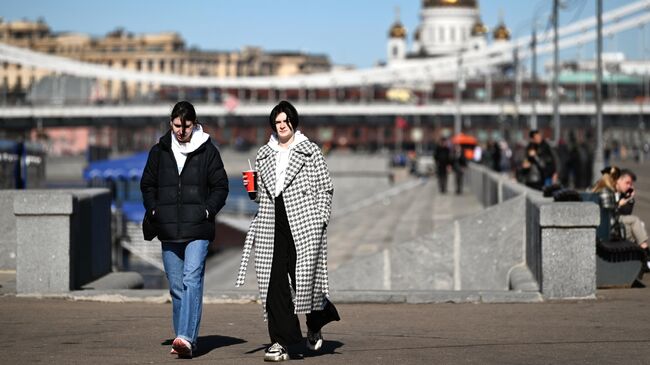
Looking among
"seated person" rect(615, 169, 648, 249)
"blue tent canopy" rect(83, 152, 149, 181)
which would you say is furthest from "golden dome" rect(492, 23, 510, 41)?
"seated person" rect(615, 169, 648, 249)

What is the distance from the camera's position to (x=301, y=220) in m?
9.53

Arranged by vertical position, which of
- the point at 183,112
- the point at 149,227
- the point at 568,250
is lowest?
the point at 568,250

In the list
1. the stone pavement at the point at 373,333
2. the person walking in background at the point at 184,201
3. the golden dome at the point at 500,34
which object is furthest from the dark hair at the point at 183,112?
the golden dome at the point at 500,34

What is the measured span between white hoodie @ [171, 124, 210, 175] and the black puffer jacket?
25 mm

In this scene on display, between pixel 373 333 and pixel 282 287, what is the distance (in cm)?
168

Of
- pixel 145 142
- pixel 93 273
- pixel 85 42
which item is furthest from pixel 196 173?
pixel 85 42

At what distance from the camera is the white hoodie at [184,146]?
980 centimetres

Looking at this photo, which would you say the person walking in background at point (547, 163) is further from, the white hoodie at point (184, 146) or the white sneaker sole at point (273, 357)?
the white sneaker sole at point (273, 357)

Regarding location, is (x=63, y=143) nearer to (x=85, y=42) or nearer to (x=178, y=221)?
(x=85, y=42)

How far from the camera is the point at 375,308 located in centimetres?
1295

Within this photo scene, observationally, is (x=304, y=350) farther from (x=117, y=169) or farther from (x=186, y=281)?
(x=117, y=169)

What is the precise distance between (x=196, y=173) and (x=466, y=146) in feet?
185

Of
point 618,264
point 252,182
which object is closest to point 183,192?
point 252,182

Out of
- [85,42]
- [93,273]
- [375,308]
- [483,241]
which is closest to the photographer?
[375,308]
